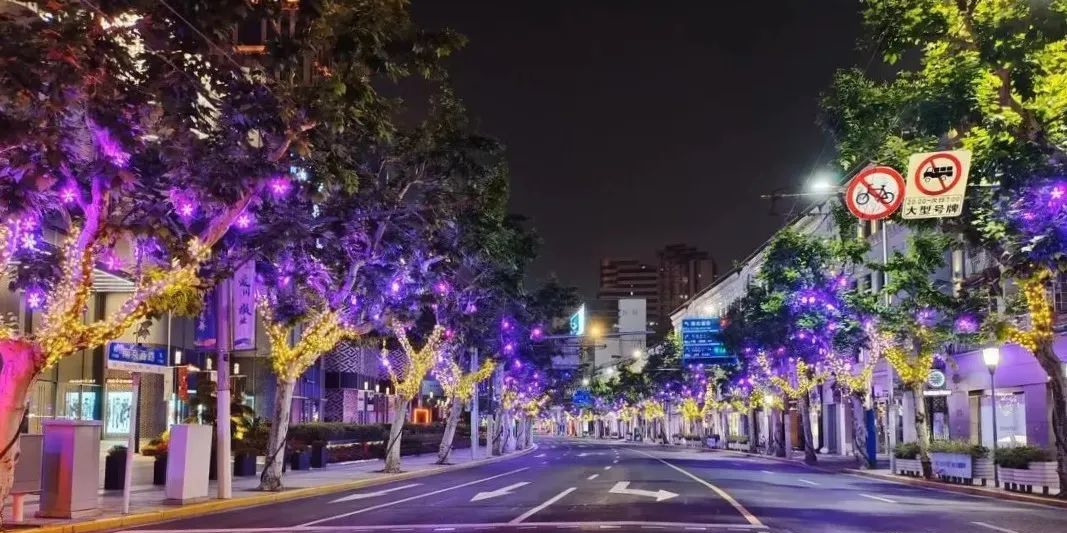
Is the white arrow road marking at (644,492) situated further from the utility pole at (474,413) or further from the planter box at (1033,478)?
the utility pole at (474,413)

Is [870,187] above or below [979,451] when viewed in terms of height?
above

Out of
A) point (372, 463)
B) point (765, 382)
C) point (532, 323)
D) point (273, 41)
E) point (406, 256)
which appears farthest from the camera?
point (765, 382)

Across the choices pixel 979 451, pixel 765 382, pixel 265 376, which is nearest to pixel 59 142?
pixel 979 451

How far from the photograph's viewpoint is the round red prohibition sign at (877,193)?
19703mm

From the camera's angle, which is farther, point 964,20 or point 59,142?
point 964,20

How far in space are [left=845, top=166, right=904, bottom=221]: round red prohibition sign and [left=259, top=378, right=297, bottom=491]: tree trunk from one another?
50.5 feet

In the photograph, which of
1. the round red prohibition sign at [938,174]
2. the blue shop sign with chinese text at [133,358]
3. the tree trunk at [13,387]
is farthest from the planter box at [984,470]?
the tree trunk at [13,387]

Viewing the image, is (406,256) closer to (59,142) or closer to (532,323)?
(59,142)

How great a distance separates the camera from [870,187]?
19875 millimetres

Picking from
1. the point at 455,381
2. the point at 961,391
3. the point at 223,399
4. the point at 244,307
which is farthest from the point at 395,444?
the point at 961,391

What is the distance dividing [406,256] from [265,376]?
2665 centimetres

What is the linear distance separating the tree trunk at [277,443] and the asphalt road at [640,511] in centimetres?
165

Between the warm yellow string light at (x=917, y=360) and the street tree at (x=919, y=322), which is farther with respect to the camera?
the warm yellow string light at (x=917, y=360)

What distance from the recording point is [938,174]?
19.4 metres
